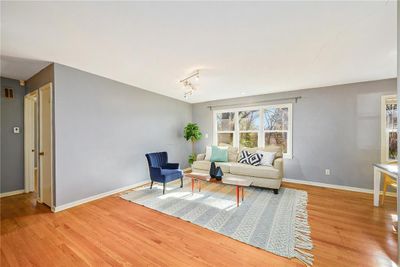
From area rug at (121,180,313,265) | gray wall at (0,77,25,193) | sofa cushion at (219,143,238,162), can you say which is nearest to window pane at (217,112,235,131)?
sofa cushion at (219,143,238,162)

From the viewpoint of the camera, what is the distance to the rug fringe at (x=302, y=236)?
1655 millimetres

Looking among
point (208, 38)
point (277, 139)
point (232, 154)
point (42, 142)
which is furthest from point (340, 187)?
point (42, 142)

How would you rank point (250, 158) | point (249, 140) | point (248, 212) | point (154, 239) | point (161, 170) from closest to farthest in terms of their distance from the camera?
1. point (154, 239)
2. point (248, 212)
3. point (161, 170)
4. point (250, 158)
5. point (249, 140)

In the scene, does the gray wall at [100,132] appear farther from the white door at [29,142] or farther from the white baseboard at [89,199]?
the white door at [29,142]

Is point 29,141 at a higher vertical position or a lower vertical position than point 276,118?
lower

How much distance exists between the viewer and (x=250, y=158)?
13.1 ft

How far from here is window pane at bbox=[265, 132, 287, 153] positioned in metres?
4.45

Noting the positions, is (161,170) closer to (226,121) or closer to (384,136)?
(226,121)

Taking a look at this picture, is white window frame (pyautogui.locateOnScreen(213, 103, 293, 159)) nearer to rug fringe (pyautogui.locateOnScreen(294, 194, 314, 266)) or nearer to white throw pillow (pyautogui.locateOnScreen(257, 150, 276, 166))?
white throw pillow (pyautogui.locateOnScreen(257, 150, 276, 166))

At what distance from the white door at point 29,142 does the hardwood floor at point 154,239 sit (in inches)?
33.0

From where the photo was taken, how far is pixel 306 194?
11.0 feet

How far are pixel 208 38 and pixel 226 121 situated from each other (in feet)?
11.8

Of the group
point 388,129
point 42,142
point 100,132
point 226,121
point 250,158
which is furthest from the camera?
point 226,121

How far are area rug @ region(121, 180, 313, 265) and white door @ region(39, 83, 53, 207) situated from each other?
125 cm
